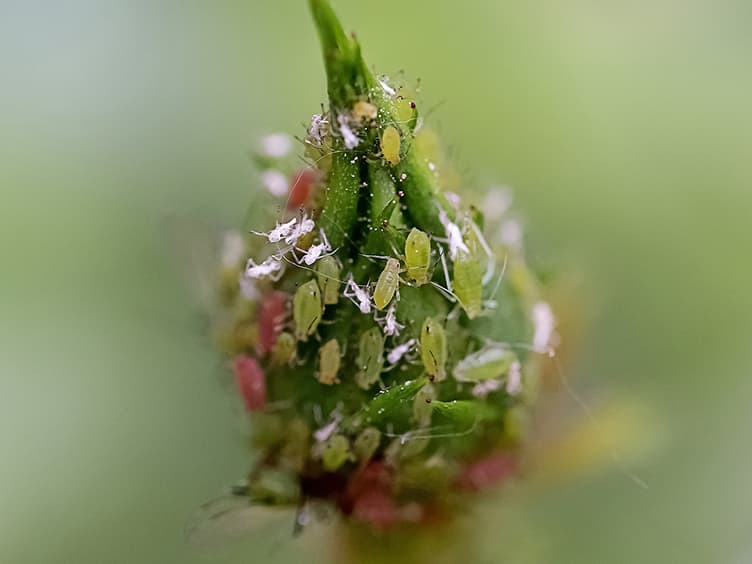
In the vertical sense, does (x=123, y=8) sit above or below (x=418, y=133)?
above

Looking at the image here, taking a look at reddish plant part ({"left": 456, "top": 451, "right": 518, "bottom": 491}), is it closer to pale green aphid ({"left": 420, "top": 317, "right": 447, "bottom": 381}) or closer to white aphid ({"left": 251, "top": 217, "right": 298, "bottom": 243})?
pale green aphid ({"left": 420, "top": 317, "right": 447, "bottom": 381})

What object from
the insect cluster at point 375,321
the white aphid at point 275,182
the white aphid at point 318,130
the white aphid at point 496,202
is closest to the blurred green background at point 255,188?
the white aphid at point 496,202

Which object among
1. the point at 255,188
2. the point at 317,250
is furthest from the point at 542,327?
the point at 255,188

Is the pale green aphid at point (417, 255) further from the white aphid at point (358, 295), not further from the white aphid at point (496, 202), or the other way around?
the white aphid at point (496, 202)

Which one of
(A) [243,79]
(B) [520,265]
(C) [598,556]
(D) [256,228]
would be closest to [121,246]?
(A) [243,79]

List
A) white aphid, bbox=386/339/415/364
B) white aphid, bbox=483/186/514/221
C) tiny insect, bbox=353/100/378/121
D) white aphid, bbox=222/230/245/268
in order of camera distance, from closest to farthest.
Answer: tiny insect, bbox=353/100/378/121 < white aphid, bbox=386/339/415/364 < white aphid, bbox=222/230/245/268 < white aphid, bbox=483/186/514/221

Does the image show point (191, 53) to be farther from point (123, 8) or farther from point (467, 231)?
point (467, 231)

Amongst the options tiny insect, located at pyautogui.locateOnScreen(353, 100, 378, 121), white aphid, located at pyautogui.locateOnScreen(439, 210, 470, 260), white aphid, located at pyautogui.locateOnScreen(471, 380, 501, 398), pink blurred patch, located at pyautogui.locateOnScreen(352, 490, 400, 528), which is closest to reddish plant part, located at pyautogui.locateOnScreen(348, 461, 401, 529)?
pink blurred patch, located at pyautogui.locateOnScreen(352, 490, 400, 528)
